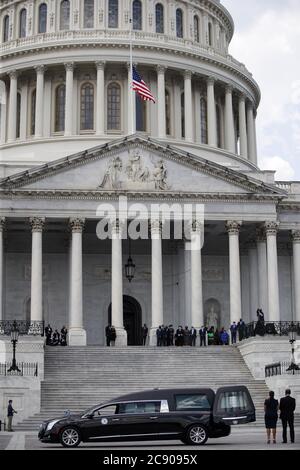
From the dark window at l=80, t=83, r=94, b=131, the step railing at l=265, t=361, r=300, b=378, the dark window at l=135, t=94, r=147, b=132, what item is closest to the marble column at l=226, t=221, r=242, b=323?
the step railing at l=265, t=361, r=300, b=378

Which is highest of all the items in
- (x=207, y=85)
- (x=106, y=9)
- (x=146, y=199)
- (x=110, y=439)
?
(x=106, y=9)

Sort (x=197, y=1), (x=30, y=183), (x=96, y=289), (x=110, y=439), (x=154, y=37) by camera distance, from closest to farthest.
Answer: (x=110, y=439), (x=30, y=183), (x=96, y=289), (x=154, y=37), (x=197, y=1)

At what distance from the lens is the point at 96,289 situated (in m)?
58.3

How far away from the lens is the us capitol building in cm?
5188

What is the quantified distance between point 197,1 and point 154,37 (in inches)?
290

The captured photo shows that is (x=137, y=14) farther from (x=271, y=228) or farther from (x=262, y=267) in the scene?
(x=262, y=267)

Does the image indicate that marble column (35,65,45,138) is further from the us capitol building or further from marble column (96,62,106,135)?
marble column (96,62,106,135)

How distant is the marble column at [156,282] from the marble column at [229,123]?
19.7 meters

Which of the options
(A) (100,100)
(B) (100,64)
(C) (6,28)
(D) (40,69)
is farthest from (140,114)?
(C) (6,28)

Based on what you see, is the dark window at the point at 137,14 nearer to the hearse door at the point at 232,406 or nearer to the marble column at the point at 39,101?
the marble column at the point at 39,101

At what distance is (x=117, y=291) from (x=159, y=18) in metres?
29.6

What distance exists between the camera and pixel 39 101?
6681 centimetres
